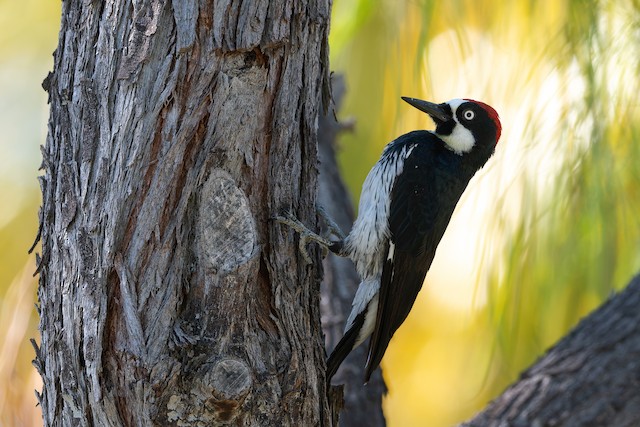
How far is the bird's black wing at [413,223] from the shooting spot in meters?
2.90

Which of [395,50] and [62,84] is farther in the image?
[395,50]

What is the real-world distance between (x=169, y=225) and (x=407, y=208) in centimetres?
113

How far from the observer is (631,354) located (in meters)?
2.55

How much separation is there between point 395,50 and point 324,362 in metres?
1.78

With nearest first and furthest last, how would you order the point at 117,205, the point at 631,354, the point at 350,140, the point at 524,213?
the point at 117,205, the point at 631,354, the point at 524,213, the point at 350,140

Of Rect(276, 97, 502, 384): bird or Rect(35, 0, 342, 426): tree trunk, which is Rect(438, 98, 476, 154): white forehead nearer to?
Rect(276, 97, 502, 384): bird

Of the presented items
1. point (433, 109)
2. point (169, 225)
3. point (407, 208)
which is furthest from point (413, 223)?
point (169, 225)

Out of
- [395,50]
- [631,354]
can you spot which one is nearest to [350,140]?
[395,50]

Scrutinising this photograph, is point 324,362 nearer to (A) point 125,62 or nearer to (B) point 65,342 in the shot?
(B) point 65,342

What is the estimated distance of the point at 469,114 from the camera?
3.10 m

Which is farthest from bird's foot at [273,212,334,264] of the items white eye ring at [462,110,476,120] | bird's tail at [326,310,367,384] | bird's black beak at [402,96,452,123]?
white eye ring at [462,110,476,120]

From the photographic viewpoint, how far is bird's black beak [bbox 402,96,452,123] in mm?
3067

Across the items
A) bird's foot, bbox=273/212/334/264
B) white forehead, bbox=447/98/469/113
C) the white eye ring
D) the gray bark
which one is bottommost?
the gray bark

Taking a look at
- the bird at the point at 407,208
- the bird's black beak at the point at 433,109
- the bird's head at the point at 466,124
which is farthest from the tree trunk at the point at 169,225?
the bird's head at the point at 466,124
